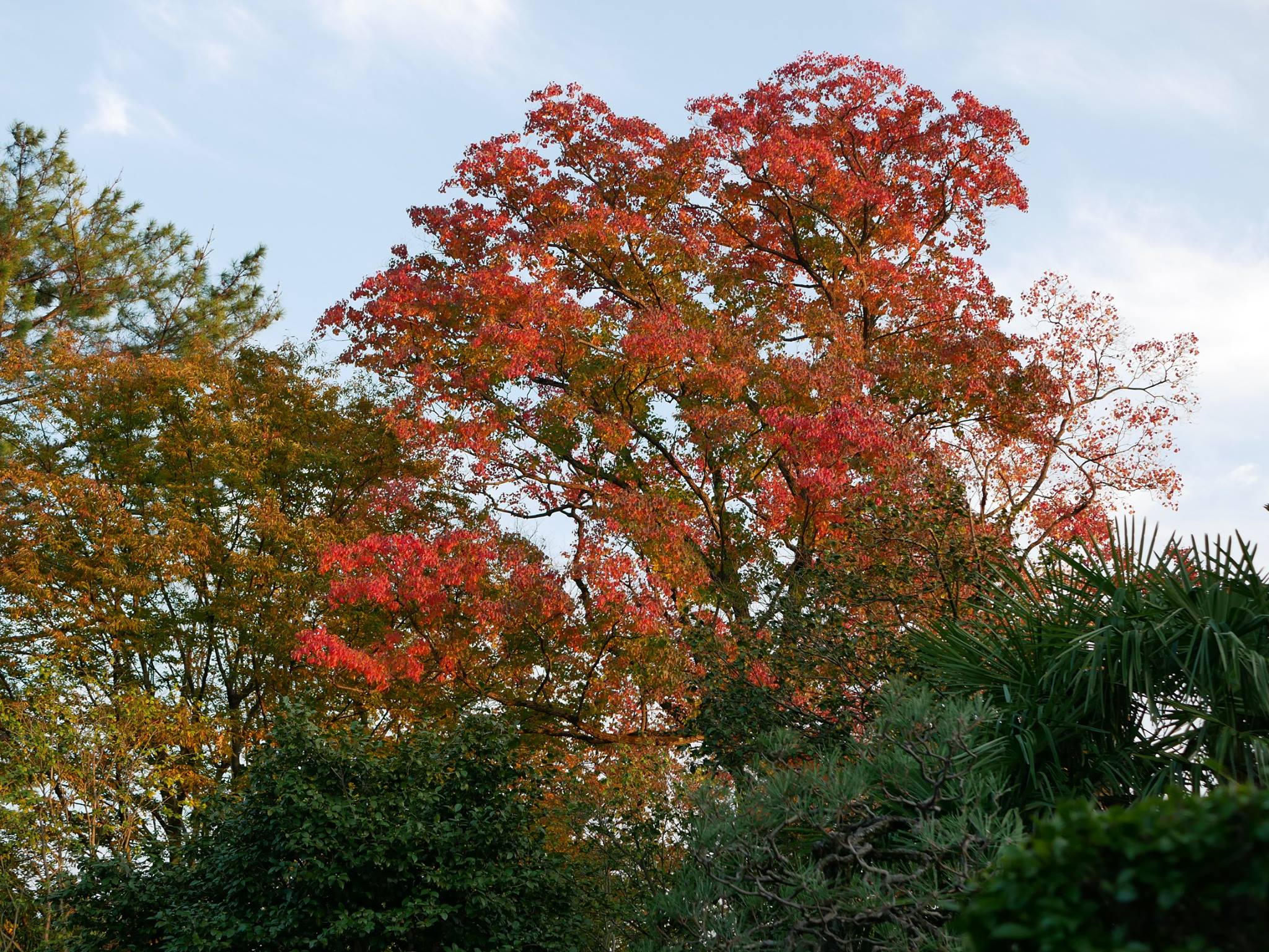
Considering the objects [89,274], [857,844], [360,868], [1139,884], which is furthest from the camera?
[89,274]

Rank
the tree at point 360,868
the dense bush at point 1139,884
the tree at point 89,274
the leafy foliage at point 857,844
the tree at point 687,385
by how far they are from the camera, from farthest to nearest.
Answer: the tree at point 89,274 < the tree at point 687,385 < the tree at point 360,868 < the leafy foliage at point 857,844 < the dense bush at point 1139,884

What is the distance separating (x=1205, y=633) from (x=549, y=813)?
5.66 meters

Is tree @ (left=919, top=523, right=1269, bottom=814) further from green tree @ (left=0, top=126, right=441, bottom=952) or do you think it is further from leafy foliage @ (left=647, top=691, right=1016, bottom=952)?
green tree @ (left=0, top=126, right=441, bottom=952)

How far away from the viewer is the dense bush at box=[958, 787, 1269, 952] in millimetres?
2355

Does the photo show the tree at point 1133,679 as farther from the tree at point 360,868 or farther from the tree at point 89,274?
the tree at point 89,274

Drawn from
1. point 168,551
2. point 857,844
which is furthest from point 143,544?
point 857,844

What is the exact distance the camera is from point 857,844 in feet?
21.1

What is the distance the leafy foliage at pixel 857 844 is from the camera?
5.78 metres

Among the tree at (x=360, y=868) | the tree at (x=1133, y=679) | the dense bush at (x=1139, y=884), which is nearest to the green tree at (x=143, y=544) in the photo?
the tree at (x=360, y=868)

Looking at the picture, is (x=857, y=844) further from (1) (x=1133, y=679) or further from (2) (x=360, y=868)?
(2) (x=360, y=868)

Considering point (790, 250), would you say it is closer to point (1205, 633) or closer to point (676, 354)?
point (676, 354)

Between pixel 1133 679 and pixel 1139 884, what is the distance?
4.44 m

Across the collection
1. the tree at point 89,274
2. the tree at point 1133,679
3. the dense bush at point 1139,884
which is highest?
the tree at point 89,274

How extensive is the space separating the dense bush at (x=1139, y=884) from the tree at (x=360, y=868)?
6679 millimetres
